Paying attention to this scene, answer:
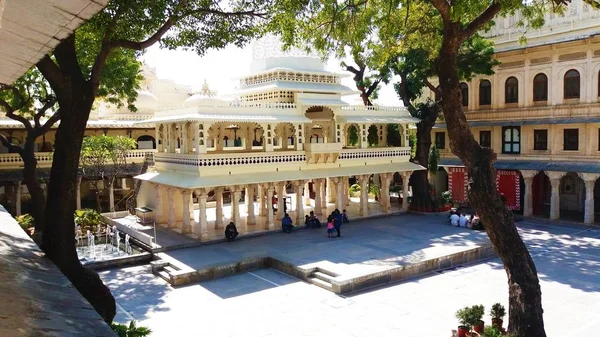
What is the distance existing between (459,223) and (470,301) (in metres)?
10.3

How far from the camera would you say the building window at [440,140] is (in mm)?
31750

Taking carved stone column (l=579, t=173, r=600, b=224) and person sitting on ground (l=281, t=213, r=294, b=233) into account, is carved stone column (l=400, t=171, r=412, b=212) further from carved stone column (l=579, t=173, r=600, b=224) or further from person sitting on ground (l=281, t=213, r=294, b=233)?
carved stone column (l=579, t=173, r=600, b=224)

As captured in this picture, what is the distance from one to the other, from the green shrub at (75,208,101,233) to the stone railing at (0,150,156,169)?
18.1 feet

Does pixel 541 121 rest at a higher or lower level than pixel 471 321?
higher

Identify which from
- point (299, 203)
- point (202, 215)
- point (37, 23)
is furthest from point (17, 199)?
point (37, 23)

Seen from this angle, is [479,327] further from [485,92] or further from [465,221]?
[485,92]

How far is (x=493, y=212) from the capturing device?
9148 millimetres

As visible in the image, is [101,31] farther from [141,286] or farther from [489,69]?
[489,69]

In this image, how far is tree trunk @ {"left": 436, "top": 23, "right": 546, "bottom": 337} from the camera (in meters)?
8.96

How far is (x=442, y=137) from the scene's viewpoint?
31.9m

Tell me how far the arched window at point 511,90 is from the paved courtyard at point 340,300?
1128 centimetres

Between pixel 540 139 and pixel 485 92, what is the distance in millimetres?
4465

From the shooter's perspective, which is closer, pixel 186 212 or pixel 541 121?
pixel 186 212

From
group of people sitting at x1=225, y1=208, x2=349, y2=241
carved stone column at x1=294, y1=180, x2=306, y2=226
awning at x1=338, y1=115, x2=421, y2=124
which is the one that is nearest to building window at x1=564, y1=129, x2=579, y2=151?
awning at x1=338, y1=115, x2=421, y2=124
